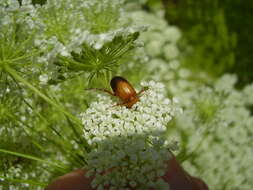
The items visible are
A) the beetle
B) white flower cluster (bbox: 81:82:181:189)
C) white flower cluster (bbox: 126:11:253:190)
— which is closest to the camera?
white flower cluster (bbox: 81:82:181:189)

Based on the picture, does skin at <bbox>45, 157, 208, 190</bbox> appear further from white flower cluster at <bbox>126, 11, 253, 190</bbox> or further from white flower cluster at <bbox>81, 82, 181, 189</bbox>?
Result: white flower cluster at <bbox>126, 11, 253, 190</bbox>

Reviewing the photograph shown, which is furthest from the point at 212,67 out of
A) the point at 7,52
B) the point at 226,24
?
the point at 7,52

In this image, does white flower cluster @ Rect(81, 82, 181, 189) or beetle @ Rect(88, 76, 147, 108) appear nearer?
white flower cluster @ Rect(81, 82, 181, 189)

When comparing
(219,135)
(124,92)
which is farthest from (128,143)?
(219,135)

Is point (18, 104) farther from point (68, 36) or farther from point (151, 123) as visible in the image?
point (151, 123)

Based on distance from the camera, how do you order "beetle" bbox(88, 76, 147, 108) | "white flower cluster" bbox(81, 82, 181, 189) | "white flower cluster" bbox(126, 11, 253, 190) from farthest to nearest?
"white flower cluster" bbox(126, 11, 253, 190) < "beetle" bbox(88, 76, 147, 108) < "white flower cluster" bbox(81, 82, 181, 189)

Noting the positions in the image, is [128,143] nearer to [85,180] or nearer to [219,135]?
[85,180]

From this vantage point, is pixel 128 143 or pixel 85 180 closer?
pixel 128 143

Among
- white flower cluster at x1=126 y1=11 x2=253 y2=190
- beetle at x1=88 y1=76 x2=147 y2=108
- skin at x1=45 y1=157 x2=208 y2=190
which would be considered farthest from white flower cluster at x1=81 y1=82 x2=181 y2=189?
white flower cluster at x1=126 y1=11 x2=253 y2=190

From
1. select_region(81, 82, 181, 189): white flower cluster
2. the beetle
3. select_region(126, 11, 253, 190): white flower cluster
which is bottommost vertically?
select_region(126, 11, 253, 190): white flower cluster
